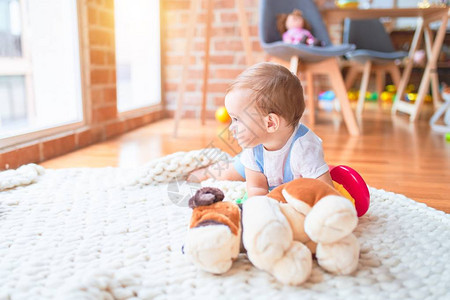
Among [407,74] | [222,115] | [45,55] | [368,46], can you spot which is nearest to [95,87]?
[45,55]

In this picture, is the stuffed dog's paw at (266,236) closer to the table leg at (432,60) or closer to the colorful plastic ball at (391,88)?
the table leg at (432,60)

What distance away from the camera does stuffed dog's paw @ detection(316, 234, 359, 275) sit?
1.96 ft

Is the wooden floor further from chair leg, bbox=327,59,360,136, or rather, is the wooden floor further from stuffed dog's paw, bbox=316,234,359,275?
stuffed dog's paw, bbox=316,234,359,275

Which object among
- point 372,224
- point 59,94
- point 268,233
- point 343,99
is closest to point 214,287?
point 268,233

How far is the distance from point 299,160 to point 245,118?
0.14 meters

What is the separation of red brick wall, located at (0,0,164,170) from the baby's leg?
60 centimetres

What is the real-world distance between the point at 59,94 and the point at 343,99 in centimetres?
136

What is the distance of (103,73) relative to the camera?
1801 mm

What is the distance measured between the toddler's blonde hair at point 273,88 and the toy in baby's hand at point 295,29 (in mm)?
1408

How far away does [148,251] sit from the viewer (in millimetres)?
696

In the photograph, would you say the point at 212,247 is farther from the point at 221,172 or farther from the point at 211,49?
the point at 211,49

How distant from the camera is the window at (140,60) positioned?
2.35 metres

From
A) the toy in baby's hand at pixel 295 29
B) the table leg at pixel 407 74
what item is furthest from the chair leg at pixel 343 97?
the table leg at pixel 407 74

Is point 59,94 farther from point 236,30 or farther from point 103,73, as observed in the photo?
point 236,30
